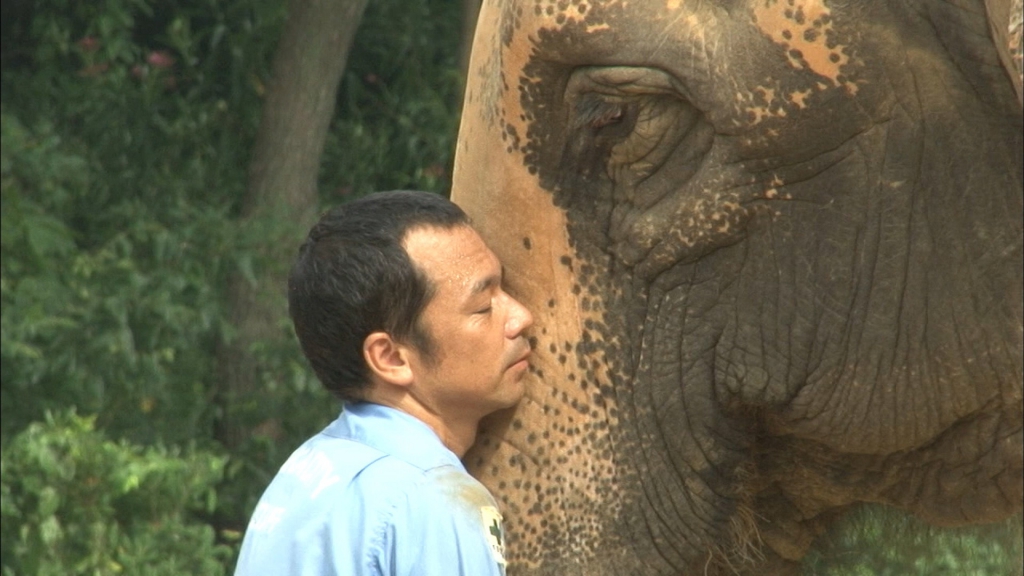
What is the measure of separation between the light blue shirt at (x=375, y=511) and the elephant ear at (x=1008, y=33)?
827 millimetres

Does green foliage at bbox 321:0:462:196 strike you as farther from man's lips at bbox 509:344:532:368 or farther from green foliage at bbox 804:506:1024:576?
man's lips at bbox 509:344:532:368

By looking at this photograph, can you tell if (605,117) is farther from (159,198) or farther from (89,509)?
(159,198)

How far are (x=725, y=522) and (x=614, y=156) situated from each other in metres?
0.56

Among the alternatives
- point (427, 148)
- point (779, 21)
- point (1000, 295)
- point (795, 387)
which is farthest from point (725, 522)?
point (427, 148)

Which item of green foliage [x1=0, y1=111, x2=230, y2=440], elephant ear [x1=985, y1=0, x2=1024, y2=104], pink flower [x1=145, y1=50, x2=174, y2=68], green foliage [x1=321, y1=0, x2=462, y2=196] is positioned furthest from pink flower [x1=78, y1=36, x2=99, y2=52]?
elephant ear [x1=985, y1=0, x2=1024, y2=104]

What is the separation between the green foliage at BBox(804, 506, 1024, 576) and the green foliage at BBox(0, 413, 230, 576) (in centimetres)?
208

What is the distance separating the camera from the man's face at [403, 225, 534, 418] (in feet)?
8.58

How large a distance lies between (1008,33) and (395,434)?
0.90 meters

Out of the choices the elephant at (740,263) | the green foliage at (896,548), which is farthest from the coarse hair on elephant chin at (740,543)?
the green foliage at (896,548)

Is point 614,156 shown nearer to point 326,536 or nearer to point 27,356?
point 326,536

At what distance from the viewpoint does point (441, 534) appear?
8.00 ft

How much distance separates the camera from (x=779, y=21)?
267 cm

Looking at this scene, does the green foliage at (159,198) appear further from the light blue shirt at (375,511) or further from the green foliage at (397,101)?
the light blue shirt at (375,511)

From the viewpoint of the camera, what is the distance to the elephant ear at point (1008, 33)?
89.5 inches
